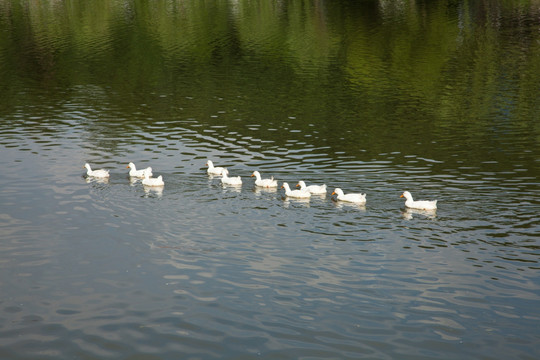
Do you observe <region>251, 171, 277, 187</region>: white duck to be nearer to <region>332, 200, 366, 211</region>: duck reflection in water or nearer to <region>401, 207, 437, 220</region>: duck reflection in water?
<region>332, 200, 366, 211</region>: duck reflection in water

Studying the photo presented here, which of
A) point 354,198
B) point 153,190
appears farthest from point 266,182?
point 153,190

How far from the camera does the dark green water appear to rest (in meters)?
19.2

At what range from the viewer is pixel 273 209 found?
2881 cm

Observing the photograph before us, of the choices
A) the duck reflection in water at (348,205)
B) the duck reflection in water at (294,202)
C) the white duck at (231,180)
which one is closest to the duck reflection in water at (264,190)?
the white duck at (231,180)

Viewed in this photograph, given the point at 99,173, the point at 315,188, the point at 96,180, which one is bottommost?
the point at 315,188

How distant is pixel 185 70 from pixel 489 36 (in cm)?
3277

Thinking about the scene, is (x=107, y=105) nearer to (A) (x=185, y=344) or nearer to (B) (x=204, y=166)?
(B) (x=204, y=166)

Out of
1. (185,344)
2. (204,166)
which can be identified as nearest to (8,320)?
(185,344)

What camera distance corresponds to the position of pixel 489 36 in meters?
76.4

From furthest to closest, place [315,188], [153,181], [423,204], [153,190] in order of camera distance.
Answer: [153,181] → [153,190] → [315,188] → [423,204]

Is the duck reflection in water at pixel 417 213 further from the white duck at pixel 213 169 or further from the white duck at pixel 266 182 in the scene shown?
the white duck at pixel 213 169

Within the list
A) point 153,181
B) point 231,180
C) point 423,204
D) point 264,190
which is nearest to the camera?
point 423,204

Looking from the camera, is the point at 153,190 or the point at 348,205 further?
the point at 153,190

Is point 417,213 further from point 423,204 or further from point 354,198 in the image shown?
point 354,198
